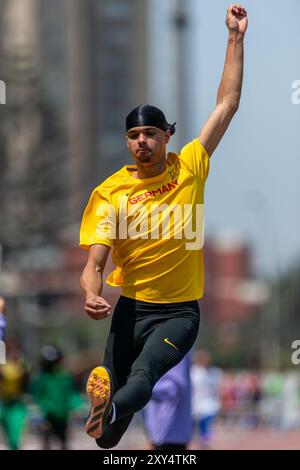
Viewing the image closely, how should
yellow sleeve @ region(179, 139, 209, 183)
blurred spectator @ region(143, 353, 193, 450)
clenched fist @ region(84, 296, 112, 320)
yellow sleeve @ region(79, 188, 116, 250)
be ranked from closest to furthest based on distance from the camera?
clenched fist @ region(84, 296, 112, 320) < yellow sleeve @ region(79, 188, 116, 250) < yellow sleeve @ region(179, 139, 209, 183) < blurred spectator @ region(143, 353, 193, 450)

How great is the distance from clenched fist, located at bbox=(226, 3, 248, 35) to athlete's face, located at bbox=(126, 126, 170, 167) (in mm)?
970

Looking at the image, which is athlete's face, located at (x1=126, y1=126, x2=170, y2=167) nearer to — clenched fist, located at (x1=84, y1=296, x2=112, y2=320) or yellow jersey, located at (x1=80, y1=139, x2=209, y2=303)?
yellow jersey, located at (x1=80, y1=139, x2=209, y2=303)

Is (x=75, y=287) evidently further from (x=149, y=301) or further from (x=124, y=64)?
(x=149, y=301)

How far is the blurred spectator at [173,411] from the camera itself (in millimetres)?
12430

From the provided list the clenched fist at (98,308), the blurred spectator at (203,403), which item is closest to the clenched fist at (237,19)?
the clenched fist at (98,308)

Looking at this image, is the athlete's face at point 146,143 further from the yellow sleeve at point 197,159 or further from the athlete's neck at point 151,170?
the yellow sleeve at point 197,159

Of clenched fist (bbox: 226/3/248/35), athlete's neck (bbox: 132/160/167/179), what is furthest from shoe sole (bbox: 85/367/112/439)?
clenched fist (bbox: 226/3/248/35)

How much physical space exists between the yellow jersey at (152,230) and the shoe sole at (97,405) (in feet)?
2.45

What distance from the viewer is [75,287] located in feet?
325

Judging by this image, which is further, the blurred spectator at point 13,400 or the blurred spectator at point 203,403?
the blurred spectator at point 203,403

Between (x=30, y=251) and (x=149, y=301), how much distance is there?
3290 centimetres

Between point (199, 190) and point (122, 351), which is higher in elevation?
Result: point (199, 190)

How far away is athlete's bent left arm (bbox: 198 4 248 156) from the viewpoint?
8688 millimetres
